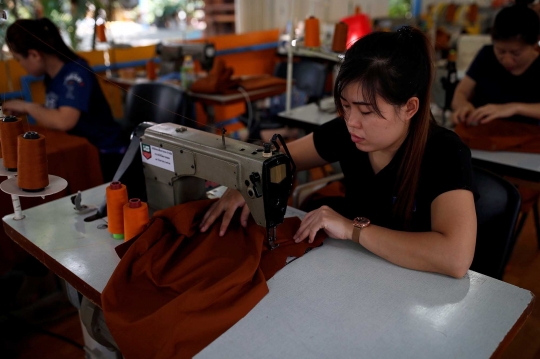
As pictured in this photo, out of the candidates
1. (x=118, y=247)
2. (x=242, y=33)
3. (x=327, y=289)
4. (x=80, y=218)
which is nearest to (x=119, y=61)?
(x=242, y=33)

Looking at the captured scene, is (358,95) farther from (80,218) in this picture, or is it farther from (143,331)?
(80,218)

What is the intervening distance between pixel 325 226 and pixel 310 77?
2.86 metres

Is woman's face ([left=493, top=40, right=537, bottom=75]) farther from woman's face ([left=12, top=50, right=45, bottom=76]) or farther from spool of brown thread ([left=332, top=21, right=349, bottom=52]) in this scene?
woman's face ([left=12, top=50, right=45, bottom=76])

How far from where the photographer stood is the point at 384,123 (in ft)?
3.83

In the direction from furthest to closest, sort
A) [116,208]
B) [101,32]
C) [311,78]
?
[311,78] → [101,32] → [116,208]

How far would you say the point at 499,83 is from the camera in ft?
7.83

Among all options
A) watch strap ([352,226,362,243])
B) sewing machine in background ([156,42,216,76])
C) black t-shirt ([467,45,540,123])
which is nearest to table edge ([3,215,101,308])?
watch strap ([352,226,362,243])

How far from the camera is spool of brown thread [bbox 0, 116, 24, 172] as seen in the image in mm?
1237

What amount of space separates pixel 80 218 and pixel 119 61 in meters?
3.00

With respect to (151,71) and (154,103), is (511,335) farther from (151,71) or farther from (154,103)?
(151,71)

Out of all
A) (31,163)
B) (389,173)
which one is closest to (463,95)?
(389,173)

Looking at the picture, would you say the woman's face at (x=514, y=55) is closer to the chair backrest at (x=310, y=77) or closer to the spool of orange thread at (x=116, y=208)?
the chair backrest at (x=310, y=77)

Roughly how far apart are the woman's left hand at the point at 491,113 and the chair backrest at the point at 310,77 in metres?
1.68

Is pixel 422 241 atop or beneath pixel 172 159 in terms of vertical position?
beneath
